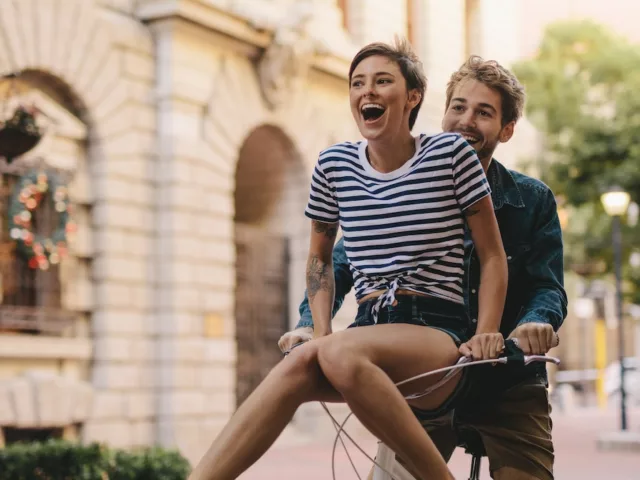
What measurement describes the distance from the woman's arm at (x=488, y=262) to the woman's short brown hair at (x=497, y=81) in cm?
59

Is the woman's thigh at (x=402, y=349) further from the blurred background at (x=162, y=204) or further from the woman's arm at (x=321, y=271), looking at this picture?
the blurred background at (x=162, y=204)

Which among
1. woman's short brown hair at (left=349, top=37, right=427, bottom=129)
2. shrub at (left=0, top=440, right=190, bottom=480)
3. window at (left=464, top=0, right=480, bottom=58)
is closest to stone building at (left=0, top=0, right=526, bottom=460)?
shrub at (left=0, top=440, right=190, bottom=480)

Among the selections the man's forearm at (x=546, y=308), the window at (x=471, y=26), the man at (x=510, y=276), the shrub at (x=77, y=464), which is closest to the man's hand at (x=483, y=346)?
the man's forearm at (x=546, y=308)

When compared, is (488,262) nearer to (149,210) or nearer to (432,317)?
(432,317)

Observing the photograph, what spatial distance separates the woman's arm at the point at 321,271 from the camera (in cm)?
341

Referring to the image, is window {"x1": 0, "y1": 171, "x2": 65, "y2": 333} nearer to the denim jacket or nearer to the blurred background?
the blurred background

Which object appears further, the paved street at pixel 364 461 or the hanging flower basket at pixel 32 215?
the paved street at pixel 364 461

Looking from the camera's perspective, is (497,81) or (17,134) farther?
(17,134)

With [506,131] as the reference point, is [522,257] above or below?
below

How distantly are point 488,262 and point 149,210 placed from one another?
1095 cm

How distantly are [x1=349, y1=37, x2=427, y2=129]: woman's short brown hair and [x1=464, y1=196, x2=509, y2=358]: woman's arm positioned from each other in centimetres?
39

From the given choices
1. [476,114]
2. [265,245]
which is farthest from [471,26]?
[476,114]

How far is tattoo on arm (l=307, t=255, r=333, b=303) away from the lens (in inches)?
135

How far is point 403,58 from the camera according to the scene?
3166 millimetres
